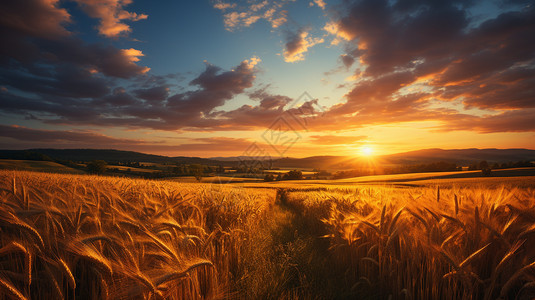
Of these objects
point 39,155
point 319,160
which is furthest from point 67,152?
point 319,160

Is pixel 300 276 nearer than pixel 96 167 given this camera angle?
Yes

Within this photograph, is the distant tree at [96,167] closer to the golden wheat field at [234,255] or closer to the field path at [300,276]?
the golden wheat field at [234,255]

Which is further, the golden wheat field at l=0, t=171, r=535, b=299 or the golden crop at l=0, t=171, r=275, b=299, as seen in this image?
the golden wheat field at l=0, t=171, r=535, b=299

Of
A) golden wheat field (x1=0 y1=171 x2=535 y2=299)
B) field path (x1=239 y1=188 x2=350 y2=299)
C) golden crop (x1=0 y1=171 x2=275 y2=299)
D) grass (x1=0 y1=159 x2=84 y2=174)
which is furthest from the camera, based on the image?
grass (x1=0 y1=159 x2=84 y2=174)

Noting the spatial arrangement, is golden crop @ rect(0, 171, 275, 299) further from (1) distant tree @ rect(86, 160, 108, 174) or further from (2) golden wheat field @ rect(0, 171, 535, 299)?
(1) distant tree @ rect(86, 160, 108, 174)

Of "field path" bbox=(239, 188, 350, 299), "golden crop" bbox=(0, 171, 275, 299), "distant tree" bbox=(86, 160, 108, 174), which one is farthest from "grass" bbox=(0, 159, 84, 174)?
"field path" bbox=(239, 188, 350, 299)

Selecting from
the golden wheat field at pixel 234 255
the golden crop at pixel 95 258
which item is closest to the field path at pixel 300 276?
the golden wheat field at pixel 234 255

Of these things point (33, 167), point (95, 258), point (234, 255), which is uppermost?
point (95, 258)

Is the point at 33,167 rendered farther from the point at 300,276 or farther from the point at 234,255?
the point at 300,276

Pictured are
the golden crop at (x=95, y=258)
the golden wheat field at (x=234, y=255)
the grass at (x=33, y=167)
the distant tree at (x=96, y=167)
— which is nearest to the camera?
the golden crop at (x=95, y=258)

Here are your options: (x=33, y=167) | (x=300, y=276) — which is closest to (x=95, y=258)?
(x=300, y=276)

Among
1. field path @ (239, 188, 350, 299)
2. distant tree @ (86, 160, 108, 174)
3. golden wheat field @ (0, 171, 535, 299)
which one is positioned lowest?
distant tree @ (86, 160, 108, 174)

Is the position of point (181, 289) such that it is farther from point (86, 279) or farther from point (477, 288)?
point (477, 288)

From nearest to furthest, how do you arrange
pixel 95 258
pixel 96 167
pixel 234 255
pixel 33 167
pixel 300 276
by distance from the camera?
pixel 95 258 < pixel 300 276 < pixel 234 255 < pixel 33 167 < pixel 96 167
